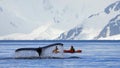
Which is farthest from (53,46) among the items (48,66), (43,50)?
(48,66)

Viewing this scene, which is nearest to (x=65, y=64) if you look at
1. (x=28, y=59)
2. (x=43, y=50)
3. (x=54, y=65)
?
(x=54, y=65)

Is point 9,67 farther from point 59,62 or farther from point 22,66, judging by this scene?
point 59,62

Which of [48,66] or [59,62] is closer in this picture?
[48,66]

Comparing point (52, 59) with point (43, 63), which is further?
point (52, 59)

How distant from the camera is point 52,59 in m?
148

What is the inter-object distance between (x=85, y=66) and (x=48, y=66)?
7.82 m

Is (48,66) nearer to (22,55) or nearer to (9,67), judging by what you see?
(9,67)

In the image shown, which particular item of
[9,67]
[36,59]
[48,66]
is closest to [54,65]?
[48,66]

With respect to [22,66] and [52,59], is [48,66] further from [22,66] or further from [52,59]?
[52,59]

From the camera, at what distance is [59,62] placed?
13512 cm

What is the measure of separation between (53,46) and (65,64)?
10.0m

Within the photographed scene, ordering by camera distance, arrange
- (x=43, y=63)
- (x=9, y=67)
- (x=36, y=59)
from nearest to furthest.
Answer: (x=9, y=67), (x=43, y=63), (x=36, y=59)

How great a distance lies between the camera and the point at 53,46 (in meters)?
137

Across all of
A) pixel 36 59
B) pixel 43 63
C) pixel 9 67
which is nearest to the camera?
pixel 9 67
